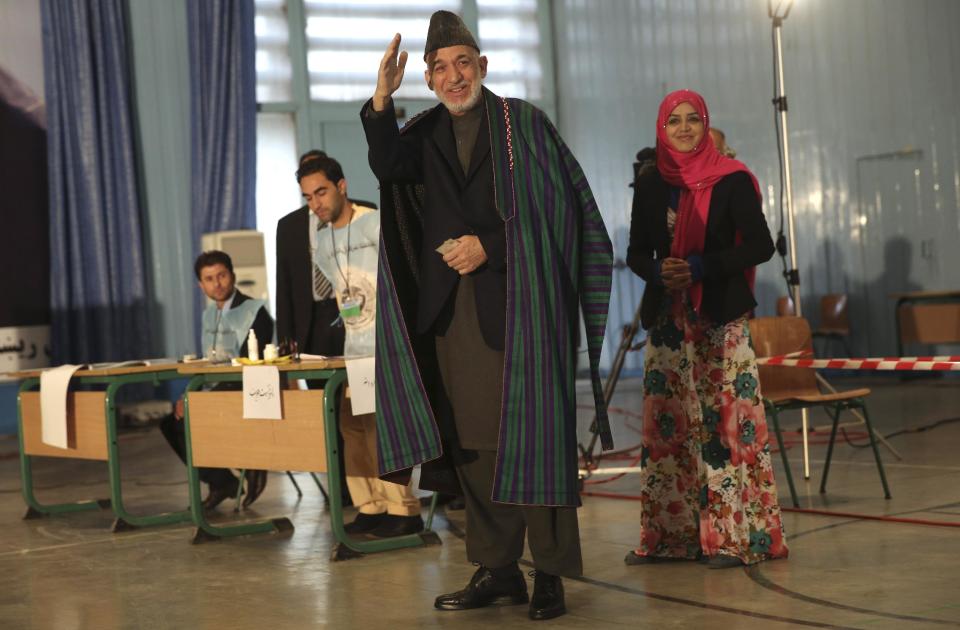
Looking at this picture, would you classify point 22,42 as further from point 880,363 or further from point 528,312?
point 528,312

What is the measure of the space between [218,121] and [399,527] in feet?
22.6

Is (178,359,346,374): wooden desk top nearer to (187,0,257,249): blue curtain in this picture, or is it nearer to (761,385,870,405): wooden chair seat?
(761,385,870,405): wooden chair seat

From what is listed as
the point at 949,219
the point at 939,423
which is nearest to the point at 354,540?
the point at 939,423

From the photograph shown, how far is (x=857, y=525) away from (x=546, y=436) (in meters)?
1.64

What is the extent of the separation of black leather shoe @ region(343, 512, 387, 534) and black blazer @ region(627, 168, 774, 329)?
1436 mm

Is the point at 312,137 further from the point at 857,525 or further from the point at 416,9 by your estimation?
the point at 857,525

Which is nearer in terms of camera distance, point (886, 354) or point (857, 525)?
point (857, 525)

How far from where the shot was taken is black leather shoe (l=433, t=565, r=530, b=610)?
3225mm

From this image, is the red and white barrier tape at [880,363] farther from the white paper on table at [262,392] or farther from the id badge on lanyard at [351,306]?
the white paper on table at [262,392]

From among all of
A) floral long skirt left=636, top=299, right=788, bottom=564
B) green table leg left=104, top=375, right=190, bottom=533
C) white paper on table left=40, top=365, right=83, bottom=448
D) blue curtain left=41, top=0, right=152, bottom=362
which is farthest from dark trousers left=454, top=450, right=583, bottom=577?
blue curtain left=41, top=0, right=152, bottom=362

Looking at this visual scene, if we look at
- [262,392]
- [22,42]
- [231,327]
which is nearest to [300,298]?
[231,327]

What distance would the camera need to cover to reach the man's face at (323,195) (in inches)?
180

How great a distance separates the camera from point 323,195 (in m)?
4.59

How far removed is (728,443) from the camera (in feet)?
11.6
